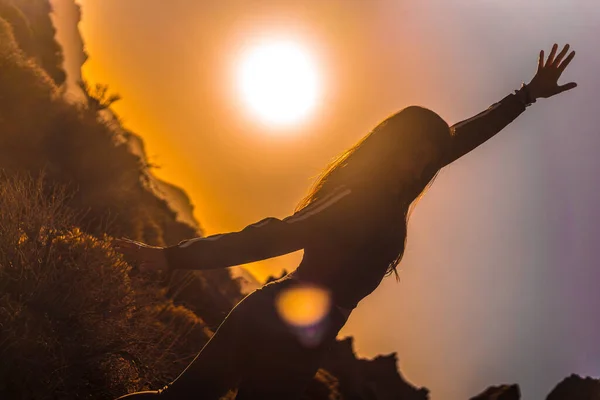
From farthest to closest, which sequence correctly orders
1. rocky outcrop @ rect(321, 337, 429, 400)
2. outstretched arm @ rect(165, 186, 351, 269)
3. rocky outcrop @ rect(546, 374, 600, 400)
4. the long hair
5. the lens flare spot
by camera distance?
rocky outcrop @ rect(546, 374, 600, 400), rocky outcrop @ rect(321, 337, 429, 400), the long hair, the lens flare spot, outstretched arm @ rect(165, 186, 351, 269)

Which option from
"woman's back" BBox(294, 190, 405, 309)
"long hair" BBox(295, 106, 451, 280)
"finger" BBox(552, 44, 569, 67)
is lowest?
"woman's back" BBox(294, 190, 405, 309)

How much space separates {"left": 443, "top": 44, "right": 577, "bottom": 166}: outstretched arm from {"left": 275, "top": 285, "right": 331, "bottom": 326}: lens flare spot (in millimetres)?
1319

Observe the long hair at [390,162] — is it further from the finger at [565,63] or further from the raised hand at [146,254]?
the finger at [565,63]

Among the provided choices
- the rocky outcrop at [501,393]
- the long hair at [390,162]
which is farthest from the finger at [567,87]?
the rocky outcrop at [501,393]

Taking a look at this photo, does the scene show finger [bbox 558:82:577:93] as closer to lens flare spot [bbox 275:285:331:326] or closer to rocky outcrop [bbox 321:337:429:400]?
lens flare spot [bbox 275:285:331:326]

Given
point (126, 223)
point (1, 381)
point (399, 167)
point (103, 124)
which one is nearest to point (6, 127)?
point (126, 223)

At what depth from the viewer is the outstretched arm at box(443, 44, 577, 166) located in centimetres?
280

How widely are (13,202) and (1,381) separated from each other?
2218 millimetres

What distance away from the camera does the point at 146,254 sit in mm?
1685

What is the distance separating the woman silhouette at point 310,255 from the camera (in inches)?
66.1

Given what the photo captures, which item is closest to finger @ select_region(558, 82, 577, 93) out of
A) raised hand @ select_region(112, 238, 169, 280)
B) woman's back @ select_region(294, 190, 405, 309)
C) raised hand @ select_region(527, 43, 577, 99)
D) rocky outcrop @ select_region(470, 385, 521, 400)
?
raised hand @ select_region(527, 43, 577, 99)

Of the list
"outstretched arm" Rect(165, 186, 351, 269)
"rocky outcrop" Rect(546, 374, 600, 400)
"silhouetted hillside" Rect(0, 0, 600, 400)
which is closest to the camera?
"outstretched arm" Rect(165, 186, 351, 269)

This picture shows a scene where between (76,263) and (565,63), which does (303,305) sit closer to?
(565,63)

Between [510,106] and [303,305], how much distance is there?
6.78 ft
